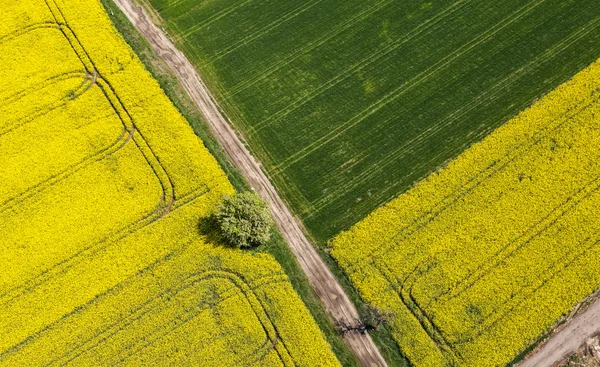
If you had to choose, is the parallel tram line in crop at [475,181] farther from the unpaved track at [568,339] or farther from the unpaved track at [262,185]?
the unpaved track at [568,339]

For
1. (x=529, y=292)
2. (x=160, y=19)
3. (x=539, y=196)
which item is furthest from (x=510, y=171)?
(x=160, y=19)

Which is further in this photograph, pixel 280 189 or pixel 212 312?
pixel 280 189

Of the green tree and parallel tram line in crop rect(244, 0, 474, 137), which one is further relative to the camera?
parallel tram line in crop rect(244, 0, 474, 137)

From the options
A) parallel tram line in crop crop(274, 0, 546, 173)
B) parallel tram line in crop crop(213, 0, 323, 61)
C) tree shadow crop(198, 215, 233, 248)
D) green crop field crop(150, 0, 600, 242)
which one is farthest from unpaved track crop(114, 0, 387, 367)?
tree shadow crop(198, 215, 233, 248)

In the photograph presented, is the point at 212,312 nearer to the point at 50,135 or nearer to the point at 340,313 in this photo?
the point at 340,313

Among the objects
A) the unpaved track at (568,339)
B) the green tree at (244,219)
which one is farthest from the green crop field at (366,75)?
the unpaved track at (568,339)

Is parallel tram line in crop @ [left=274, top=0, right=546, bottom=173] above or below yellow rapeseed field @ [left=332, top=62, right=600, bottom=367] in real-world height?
above

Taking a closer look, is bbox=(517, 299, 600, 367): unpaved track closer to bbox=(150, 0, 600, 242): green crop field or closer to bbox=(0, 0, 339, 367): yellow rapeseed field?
bbox=(0, 0, 339, 367): yellow rapeseed field
